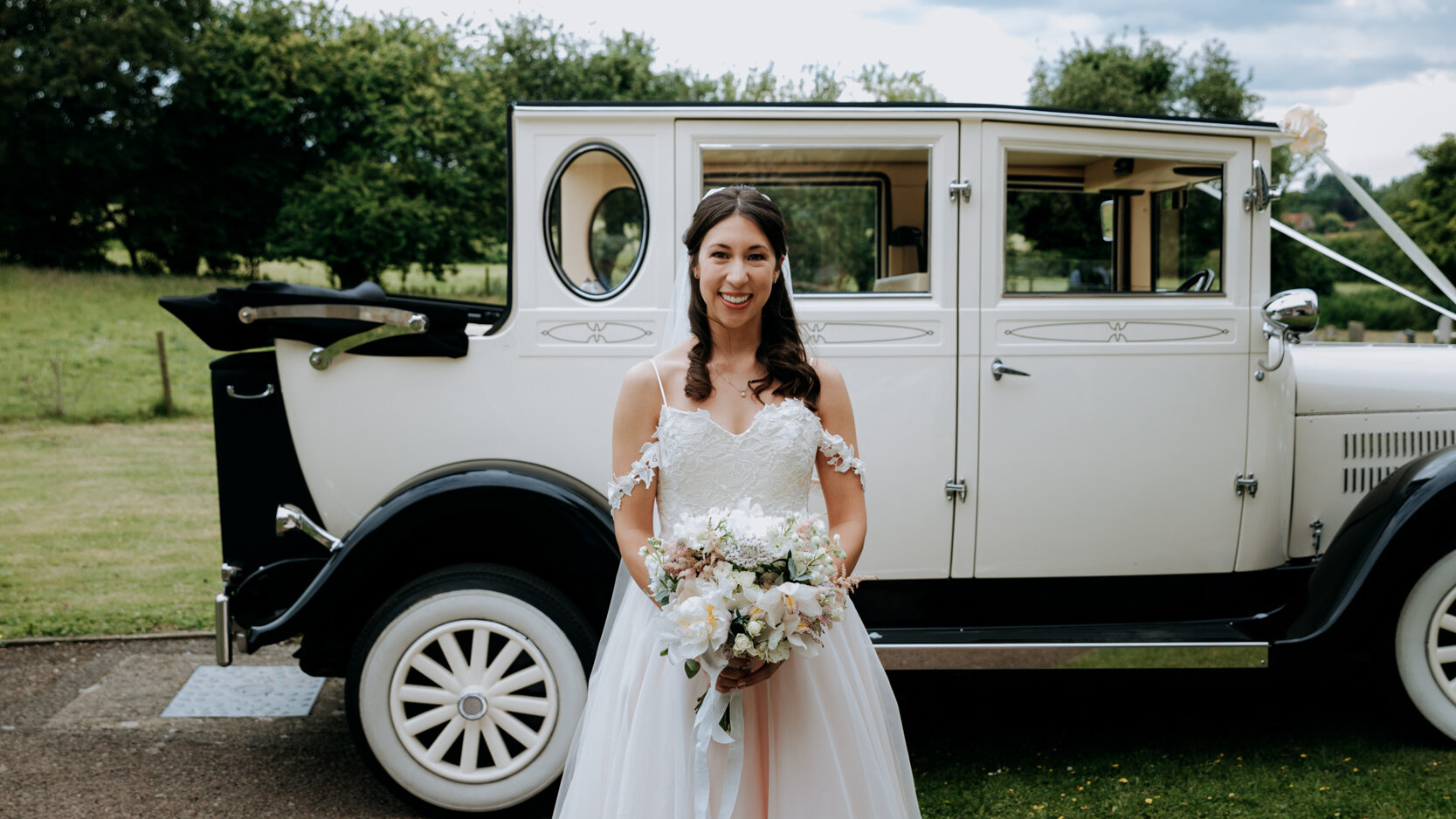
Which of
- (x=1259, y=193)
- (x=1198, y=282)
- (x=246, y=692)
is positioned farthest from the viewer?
(x=246, y=692)

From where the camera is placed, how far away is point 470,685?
343 cm

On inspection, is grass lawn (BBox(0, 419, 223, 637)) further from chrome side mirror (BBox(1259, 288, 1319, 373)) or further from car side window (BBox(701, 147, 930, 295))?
chrome side mirror (BBox(1259, 288, 1319, 373))

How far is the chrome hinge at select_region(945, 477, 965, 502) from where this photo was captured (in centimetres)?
368

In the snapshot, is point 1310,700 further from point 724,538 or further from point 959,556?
point 724,538

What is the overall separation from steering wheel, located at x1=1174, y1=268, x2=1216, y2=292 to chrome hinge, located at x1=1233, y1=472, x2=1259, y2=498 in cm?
69

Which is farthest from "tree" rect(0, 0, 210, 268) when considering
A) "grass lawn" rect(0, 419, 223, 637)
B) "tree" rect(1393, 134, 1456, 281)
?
"tree" rect(1393, 134, 1456, 281)

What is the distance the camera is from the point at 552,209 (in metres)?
3.61

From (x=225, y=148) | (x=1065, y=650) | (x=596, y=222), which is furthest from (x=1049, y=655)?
(x=225, y=148)

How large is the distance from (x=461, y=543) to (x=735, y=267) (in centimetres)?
182

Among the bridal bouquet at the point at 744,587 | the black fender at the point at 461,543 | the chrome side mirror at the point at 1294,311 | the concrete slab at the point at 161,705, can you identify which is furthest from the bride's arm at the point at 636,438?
the concrete slab at the point at 161,705

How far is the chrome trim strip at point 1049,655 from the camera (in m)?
3.51

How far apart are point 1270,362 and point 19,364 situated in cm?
1582

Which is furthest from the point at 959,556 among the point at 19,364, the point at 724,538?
the point at 19,364

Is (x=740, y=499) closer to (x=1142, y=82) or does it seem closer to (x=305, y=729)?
(x=305, y=729)
